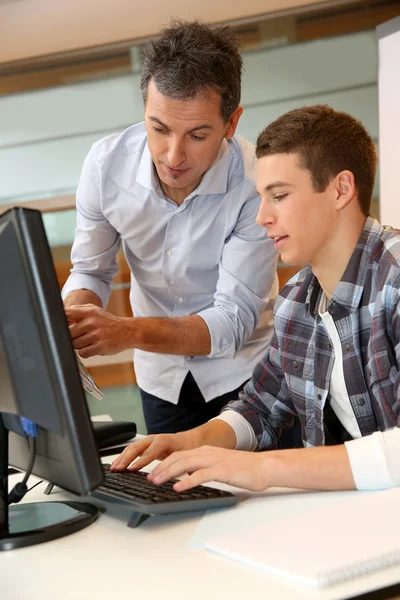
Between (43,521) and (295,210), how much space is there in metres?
0.76

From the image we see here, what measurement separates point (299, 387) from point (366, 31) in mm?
3046

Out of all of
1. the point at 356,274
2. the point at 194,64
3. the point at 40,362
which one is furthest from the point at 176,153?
the point at 40,362

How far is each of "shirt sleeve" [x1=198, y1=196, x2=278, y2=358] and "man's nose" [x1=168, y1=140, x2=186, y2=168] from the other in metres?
0.31

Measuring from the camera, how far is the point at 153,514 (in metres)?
0.98

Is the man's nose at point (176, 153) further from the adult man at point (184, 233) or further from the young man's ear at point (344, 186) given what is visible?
the young man's ear at point (344, 186)

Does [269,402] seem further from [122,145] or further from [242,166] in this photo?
[122,145]

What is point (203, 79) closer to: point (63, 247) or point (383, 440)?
point (383, 440)

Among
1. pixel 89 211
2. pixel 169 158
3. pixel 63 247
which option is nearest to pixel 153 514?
pixel 169 158

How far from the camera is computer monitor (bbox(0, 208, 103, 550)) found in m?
0.76

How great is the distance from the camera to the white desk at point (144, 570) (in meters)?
0.75

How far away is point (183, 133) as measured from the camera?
1701 mm

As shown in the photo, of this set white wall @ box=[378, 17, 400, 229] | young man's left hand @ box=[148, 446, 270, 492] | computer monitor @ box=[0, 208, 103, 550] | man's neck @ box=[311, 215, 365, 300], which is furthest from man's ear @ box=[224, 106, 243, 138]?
white wall @ box=[378, 17, 400, 229]

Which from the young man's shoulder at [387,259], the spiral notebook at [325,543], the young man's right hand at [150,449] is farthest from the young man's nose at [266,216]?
the spiral notebook at [325,543]

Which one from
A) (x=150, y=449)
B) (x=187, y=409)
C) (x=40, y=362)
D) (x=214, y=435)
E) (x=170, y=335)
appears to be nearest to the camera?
(x=40, y=362)
